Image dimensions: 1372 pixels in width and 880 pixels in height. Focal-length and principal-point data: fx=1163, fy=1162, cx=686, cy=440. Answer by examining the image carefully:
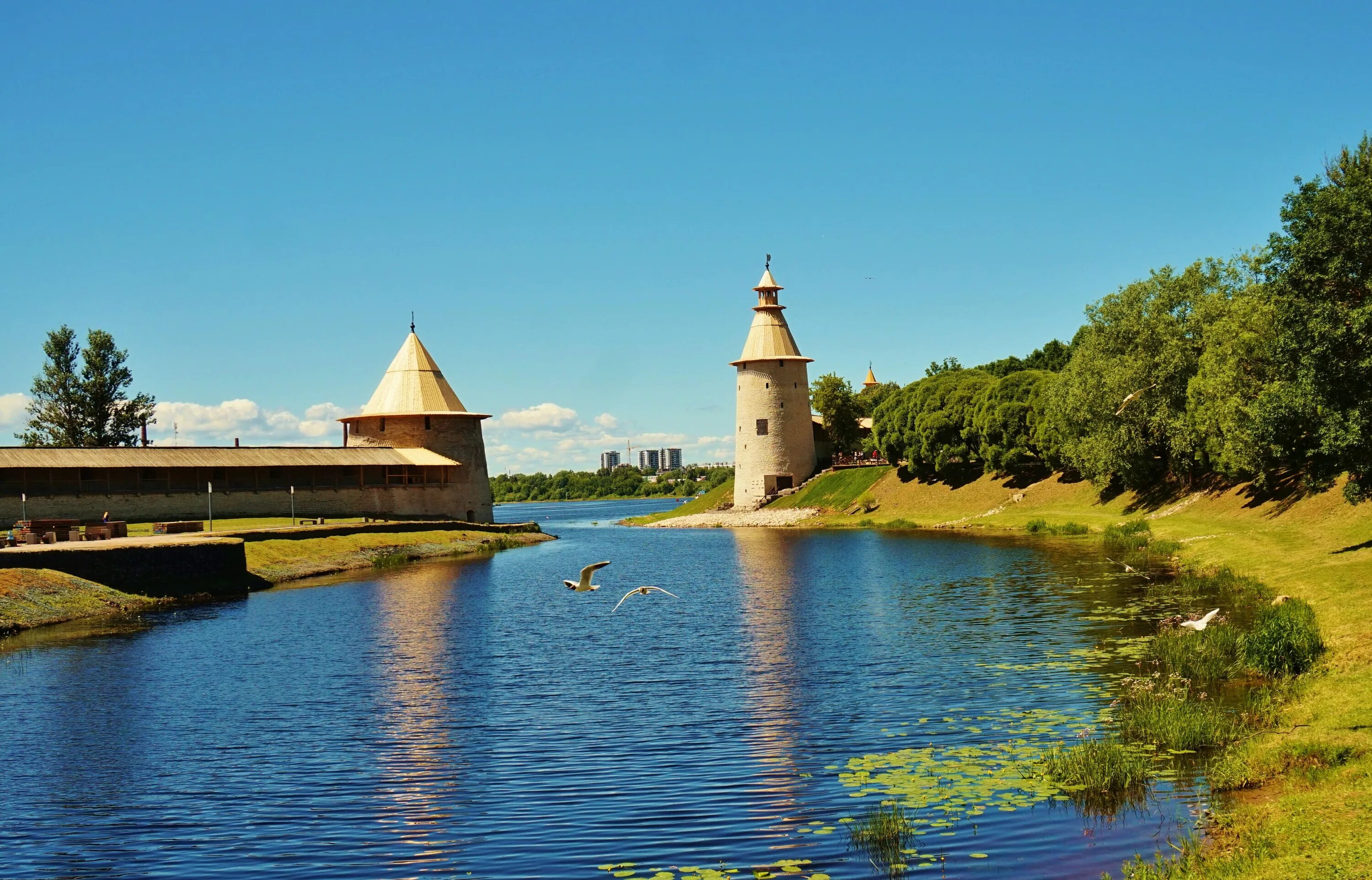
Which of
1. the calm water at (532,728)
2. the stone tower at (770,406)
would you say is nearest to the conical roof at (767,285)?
the stone tower at (770,406)

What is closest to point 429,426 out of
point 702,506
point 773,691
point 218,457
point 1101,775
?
point 218,457

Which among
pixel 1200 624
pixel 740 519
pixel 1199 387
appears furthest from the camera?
pixel 740 519

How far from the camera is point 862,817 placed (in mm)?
12164

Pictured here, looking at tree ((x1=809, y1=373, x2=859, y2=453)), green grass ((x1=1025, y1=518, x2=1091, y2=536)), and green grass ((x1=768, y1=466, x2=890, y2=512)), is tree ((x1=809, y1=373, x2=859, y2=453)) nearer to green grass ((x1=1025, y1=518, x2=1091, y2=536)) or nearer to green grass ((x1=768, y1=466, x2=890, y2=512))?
green grass ((x1=768, y1=466, x2=890, y2=512))

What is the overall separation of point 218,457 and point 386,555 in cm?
1350

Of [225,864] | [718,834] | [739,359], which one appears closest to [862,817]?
[718,834]

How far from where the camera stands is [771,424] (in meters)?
93.9

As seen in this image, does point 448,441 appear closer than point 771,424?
Yes

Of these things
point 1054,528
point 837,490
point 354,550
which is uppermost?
point 837,490

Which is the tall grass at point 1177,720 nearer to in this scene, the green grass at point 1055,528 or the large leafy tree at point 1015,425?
the green grass at point 1055,528

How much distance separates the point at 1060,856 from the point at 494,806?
6246 mm

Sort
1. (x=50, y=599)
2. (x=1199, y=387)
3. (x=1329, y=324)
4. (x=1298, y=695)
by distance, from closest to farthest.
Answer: (x=1298, y=695) < (x=1329, y=324) < (x=50, y=599) < (x=1199, y=387)

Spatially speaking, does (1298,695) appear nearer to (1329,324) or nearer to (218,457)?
(1329,324)

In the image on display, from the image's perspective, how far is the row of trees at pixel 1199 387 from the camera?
25.3m
